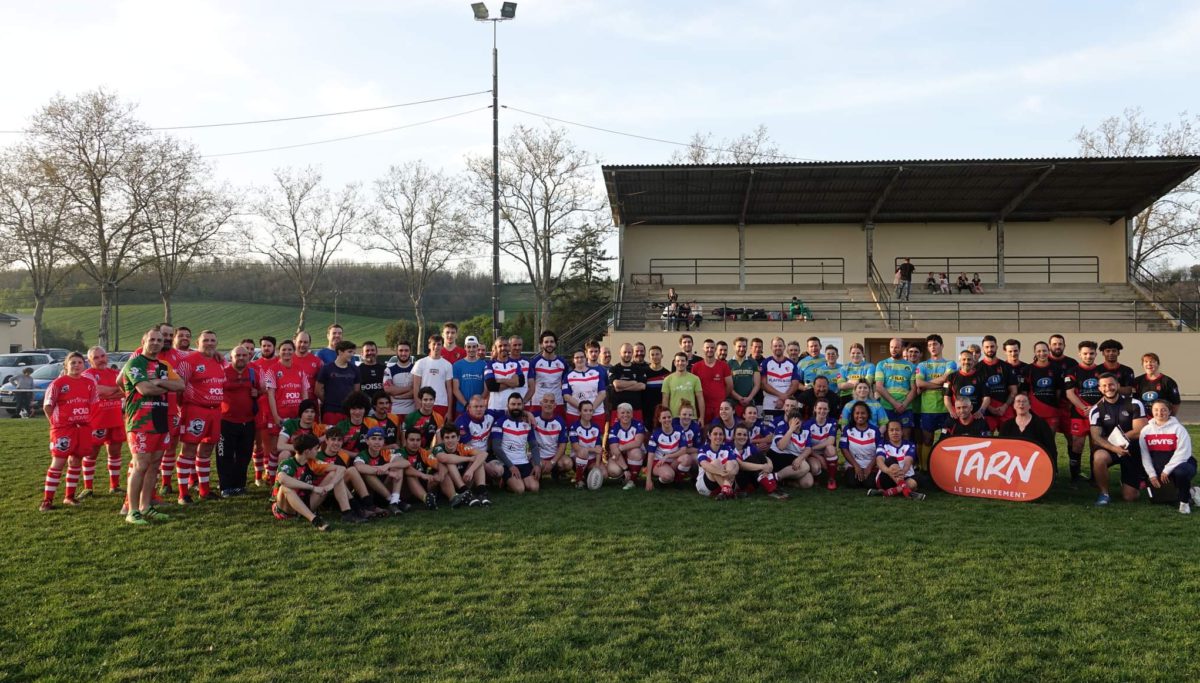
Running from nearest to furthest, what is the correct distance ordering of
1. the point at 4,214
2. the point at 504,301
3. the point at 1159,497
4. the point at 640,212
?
the point at 1159,497 → the point at 640,212 → the point at 4,214 → the point at 504,301

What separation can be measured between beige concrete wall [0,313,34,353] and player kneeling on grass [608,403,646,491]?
48895 millimetres

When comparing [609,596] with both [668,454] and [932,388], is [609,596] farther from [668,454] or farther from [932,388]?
[932,388]

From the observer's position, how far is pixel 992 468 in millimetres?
7535

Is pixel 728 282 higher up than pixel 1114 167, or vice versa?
pixel 1114 167

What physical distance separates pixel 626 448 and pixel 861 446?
8.63ft

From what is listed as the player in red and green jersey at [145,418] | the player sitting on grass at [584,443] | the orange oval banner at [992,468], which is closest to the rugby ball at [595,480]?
the player sitting on grass at [584,443]

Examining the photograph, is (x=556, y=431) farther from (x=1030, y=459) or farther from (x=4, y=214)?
(x=4, y=214)

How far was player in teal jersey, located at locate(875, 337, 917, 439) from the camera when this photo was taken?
28.4 ft

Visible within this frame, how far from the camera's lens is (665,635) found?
395cm

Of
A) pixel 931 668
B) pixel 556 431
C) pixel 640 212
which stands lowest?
pixel 931 668

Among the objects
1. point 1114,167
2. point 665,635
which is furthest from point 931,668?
point 1114,167

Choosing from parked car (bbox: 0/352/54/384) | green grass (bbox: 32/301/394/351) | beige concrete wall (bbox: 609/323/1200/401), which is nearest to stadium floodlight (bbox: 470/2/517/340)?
beige concrete wall (bbox: 609/323/1200/401)

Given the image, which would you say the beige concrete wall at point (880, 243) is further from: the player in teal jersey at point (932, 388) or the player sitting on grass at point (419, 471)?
the player sitting on grass at point (419, 471)

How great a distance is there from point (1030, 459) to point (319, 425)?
720 cm
